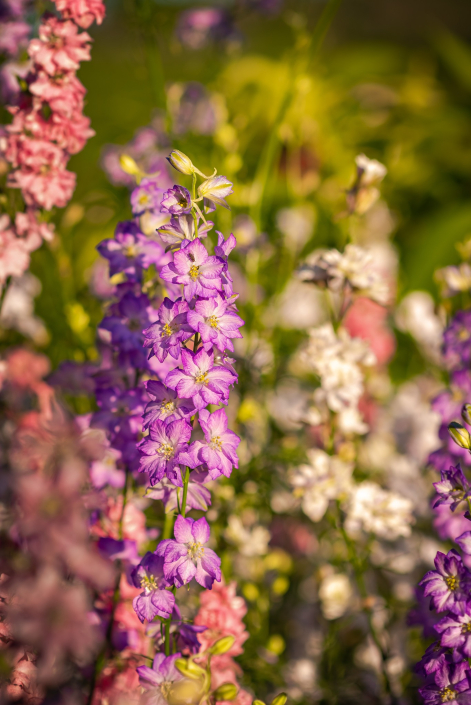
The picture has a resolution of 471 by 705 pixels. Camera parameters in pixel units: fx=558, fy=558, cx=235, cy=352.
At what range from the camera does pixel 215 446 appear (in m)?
0.39

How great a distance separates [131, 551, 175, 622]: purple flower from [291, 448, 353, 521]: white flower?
228mm

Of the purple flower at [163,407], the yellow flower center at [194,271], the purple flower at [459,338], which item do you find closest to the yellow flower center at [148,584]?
the purple flower at [163,407]

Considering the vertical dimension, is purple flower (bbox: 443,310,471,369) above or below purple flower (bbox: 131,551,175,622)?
above

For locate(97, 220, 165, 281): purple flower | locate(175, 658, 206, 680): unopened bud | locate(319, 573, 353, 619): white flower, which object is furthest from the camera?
locate(319, 573, 353, 619): white flower

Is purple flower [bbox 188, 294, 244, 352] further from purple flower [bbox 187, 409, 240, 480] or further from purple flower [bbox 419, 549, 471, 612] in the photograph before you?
purple flower [bbox 419, 549, 471, 612]

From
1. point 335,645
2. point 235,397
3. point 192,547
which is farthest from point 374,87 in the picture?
point 192,547

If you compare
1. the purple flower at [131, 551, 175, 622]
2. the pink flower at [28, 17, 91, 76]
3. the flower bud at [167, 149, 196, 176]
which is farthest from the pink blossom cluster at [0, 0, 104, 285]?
the purple flower at [131, 551, 175, 622]

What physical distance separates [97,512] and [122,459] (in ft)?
0.21

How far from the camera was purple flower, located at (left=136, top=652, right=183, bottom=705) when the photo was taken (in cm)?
38

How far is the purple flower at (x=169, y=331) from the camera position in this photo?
371 mm

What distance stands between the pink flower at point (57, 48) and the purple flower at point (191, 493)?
1.18 feet

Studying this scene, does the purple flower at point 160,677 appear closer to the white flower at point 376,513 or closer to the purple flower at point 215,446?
the purple flower at point 215,446

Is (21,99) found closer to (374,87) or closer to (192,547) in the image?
(192,547)

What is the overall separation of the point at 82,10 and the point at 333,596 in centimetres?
71
